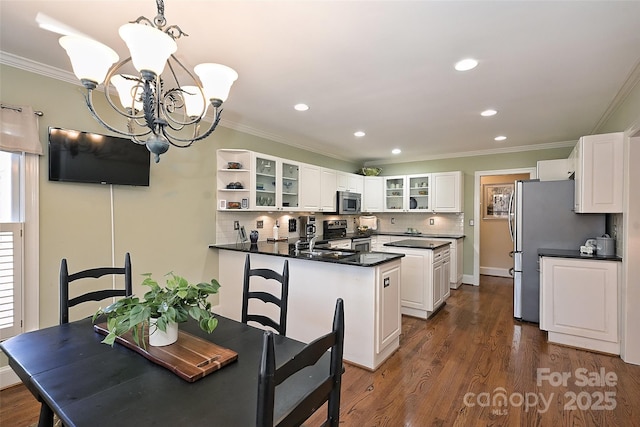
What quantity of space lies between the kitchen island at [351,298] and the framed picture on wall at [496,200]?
4.78m

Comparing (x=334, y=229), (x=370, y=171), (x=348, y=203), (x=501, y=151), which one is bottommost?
(x=334, y=229)

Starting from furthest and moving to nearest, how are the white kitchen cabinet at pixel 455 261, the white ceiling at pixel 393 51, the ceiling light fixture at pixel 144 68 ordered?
the white kitchen cabinet at pixel 455 261
the white ceiling at pixel 393 51
the ceiling light fixture at pixel 144 68

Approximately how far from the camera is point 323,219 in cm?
579

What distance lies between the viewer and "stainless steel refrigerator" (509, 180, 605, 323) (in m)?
3.56

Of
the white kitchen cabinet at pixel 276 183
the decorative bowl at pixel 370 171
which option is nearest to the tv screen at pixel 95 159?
the white kitchen cabinet at pixel 276 183

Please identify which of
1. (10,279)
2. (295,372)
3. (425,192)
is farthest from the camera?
(425,192)

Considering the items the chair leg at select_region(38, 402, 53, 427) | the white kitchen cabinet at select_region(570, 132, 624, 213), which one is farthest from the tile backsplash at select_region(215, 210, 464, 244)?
the white kitchen cabinet at select_region(570, 132, 624, 213)

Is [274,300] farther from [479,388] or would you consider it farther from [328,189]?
[328,189]

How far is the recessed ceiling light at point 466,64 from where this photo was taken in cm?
233

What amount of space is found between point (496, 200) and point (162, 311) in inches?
277

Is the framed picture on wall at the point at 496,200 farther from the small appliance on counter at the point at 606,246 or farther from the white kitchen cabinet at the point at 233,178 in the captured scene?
the white kitchen cabinet at the point at 233,178

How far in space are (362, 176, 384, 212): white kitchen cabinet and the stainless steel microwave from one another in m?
0.35

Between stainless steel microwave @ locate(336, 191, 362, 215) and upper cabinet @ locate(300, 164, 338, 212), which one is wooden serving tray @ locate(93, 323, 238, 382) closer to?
upper cabinet @ locate(300, 164, 338, 212)

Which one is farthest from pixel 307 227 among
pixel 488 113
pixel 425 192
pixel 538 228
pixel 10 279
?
pixel 10 279
